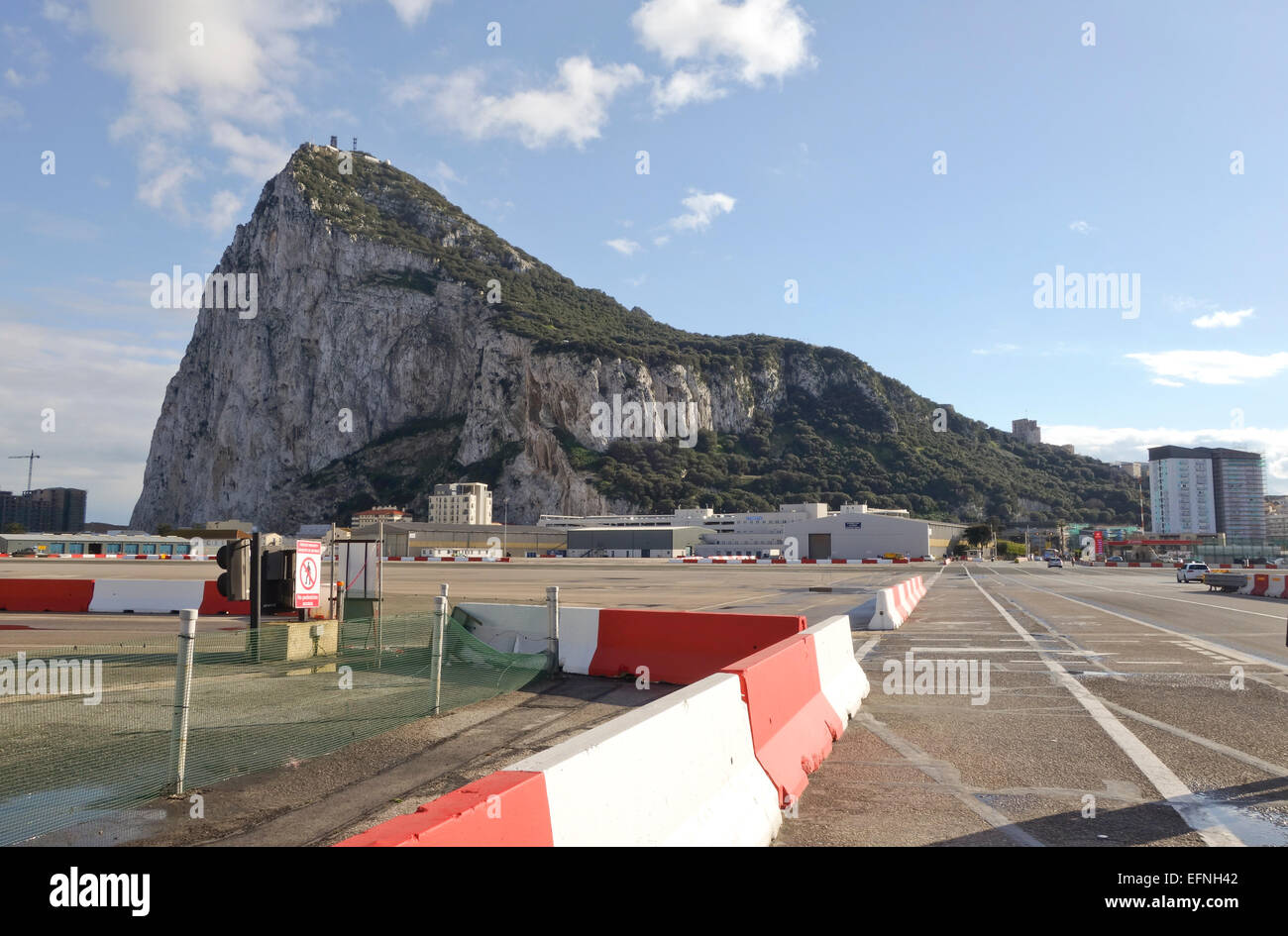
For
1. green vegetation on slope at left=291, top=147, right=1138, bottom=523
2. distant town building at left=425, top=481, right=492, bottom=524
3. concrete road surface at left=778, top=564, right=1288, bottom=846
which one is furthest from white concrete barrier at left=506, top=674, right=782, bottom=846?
green vegetation on slope at left=291, top=147, right=1138, bottom=523

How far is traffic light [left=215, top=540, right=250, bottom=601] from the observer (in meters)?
9.48

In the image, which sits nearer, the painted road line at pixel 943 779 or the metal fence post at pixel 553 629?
the painted road line at pixel 943 779

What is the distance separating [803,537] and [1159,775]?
104 meters

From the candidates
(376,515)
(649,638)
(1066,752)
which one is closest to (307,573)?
(649,638)

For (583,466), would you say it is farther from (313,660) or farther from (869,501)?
(313,660)

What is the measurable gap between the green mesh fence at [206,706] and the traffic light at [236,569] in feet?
2.40

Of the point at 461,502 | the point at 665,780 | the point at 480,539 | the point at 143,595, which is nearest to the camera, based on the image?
the point at 665,780

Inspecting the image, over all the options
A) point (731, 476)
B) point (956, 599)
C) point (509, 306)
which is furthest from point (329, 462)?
point (956, 599)

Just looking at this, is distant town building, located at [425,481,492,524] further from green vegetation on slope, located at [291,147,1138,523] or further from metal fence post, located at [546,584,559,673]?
metal fence post, located at [546,584,559,673]

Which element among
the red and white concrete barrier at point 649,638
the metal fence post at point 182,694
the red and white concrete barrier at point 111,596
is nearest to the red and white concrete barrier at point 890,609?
the red and white concrete barrier at point 649,638

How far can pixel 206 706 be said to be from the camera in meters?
7.80

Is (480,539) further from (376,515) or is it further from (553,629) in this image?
(553,629)

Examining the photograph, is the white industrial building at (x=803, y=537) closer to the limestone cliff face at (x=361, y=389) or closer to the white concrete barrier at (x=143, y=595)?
the limestone cliff face at (x=361, y=389)

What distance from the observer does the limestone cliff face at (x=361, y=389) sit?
502 feet
